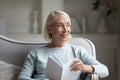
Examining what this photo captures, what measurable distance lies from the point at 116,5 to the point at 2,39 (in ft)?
5.92

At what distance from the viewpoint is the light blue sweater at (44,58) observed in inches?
77.5

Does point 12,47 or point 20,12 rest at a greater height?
point 20,12

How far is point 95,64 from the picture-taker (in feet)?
6.38

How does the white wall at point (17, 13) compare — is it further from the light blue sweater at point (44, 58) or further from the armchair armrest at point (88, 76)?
the armchair armrest at point (88, 76)

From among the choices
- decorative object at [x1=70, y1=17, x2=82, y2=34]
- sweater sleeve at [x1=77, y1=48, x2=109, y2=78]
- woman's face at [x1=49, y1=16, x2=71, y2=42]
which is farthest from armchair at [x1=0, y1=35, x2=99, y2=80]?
decorative object at [x1=70, y1=17, x2=82, y2=34]

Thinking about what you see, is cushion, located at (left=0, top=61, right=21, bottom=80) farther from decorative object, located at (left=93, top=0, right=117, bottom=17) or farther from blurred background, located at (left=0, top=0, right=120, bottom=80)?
decorative object, located at (left=93, top=0, right=117, bottom=17)

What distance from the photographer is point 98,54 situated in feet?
11.2

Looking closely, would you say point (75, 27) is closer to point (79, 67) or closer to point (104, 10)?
point (104, 10)

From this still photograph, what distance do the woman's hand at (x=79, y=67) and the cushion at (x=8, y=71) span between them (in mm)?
583

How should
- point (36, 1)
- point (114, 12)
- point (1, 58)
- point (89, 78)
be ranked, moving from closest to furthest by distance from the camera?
point (89, 78) → point (1, 58) → point (114, 12) → point (36, 1)

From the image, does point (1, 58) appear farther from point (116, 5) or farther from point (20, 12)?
point (116, 5)

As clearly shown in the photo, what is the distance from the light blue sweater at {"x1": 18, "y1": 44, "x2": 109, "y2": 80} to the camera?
6.46 feet

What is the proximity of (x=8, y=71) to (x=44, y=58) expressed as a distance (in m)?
0.34

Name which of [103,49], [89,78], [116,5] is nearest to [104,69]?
[89,78]
